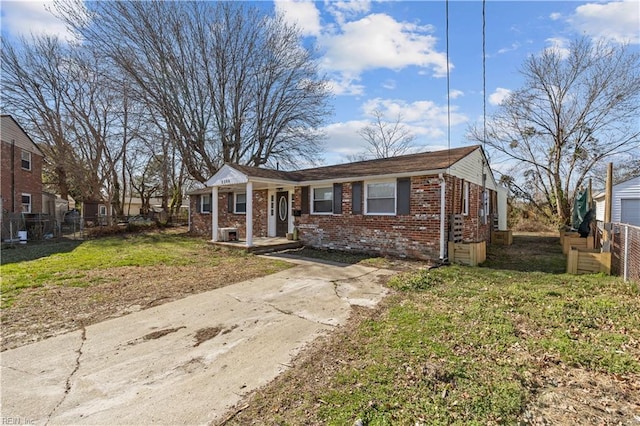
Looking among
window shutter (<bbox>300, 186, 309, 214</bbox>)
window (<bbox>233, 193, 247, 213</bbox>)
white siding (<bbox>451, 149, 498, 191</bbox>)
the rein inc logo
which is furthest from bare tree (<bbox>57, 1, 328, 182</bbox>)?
the rein inc logo

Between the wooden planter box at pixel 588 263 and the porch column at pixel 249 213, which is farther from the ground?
the porch column at pixel 249 213

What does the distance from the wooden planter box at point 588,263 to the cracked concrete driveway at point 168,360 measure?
18.8ft

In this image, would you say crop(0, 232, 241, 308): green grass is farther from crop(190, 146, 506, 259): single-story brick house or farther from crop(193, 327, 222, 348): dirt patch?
crop(193, 327, 222, 348): dirt patch

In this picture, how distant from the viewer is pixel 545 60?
2123cm

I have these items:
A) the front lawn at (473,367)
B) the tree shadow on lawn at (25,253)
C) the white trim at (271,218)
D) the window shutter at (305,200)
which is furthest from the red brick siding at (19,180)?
the front lawn at (473,367)

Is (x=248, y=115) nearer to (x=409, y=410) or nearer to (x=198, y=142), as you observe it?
(x=198, y=142)

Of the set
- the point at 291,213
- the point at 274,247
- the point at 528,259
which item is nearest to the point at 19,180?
the point at 291,213

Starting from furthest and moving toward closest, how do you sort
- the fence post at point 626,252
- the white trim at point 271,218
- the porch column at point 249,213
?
the white trim at point 271,218
the porch column at point 249,213
the fence post at point 626,252

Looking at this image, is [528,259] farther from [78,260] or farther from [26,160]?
[26,160]

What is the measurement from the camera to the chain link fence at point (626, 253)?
19.3 feet

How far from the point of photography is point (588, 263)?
7.73m

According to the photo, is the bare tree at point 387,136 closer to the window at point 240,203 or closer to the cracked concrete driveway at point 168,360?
the window at point 240,203

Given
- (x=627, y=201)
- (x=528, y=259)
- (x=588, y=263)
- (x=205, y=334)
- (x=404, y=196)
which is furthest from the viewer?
(x=627, y=201)

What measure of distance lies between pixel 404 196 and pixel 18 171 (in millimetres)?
21673
